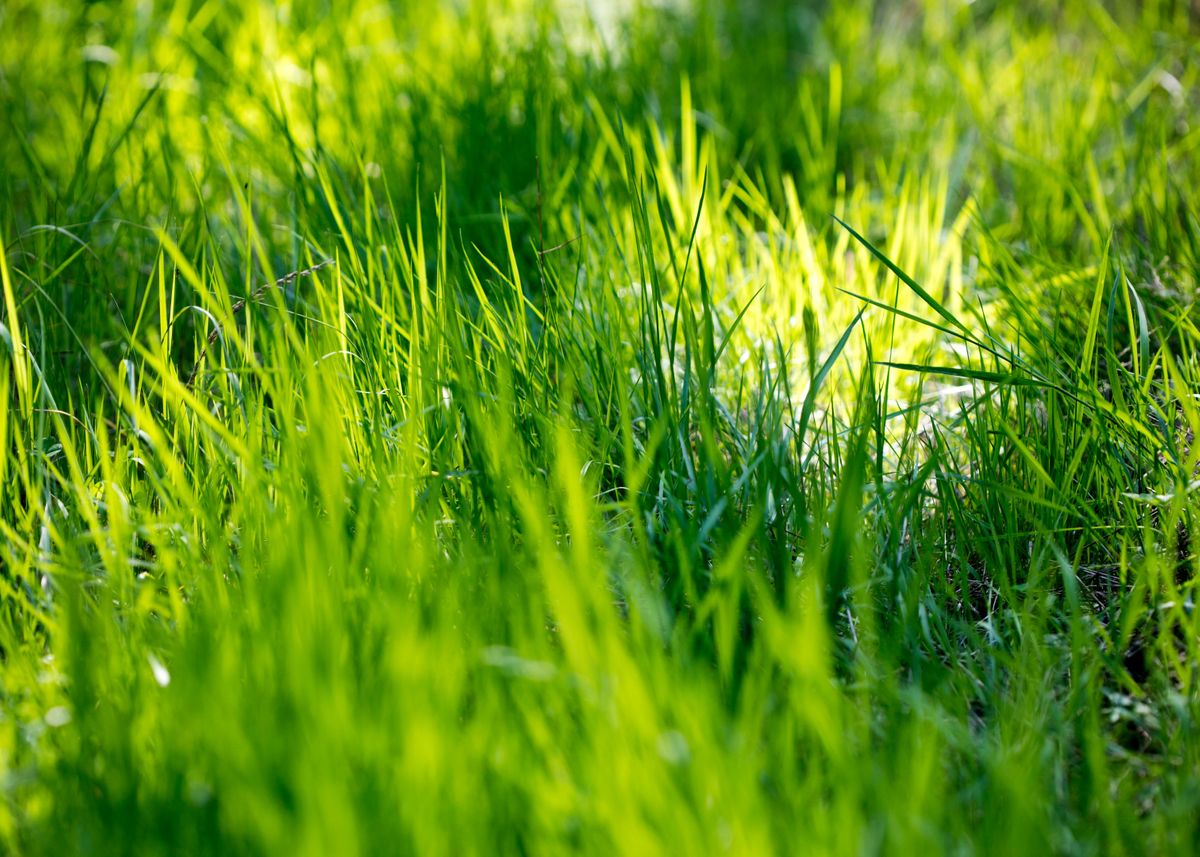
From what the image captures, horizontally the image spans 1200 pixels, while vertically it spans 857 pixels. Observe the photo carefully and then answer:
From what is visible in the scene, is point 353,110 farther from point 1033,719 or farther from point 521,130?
point 1033,719

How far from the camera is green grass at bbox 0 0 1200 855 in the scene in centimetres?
83

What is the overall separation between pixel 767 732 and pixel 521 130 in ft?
5.23

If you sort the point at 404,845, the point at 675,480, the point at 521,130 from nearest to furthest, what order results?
the point at 404,845
the point at 675,480
the point at 521,130

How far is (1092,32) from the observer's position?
3.08 meters

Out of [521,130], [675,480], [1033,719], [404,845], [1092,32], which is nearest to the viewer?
[404,845]

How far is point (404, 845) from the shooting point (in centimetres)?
78

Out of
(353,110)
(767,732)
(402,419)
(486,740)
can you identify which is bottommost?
(767,732)

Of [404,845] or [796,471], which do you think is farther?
[796,471]

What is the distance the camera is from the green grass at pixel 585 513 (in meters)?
0.83

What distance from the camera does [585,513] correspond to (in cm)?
97

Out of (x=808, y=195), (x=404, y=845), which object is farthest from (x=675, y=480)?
(x=808, y=195)

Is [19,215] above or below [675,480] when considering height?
above

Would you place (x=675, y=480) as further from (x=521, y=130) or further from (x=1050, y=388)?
(x=521, y=130)

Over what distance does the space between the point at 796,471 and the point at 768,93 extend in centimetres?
174
